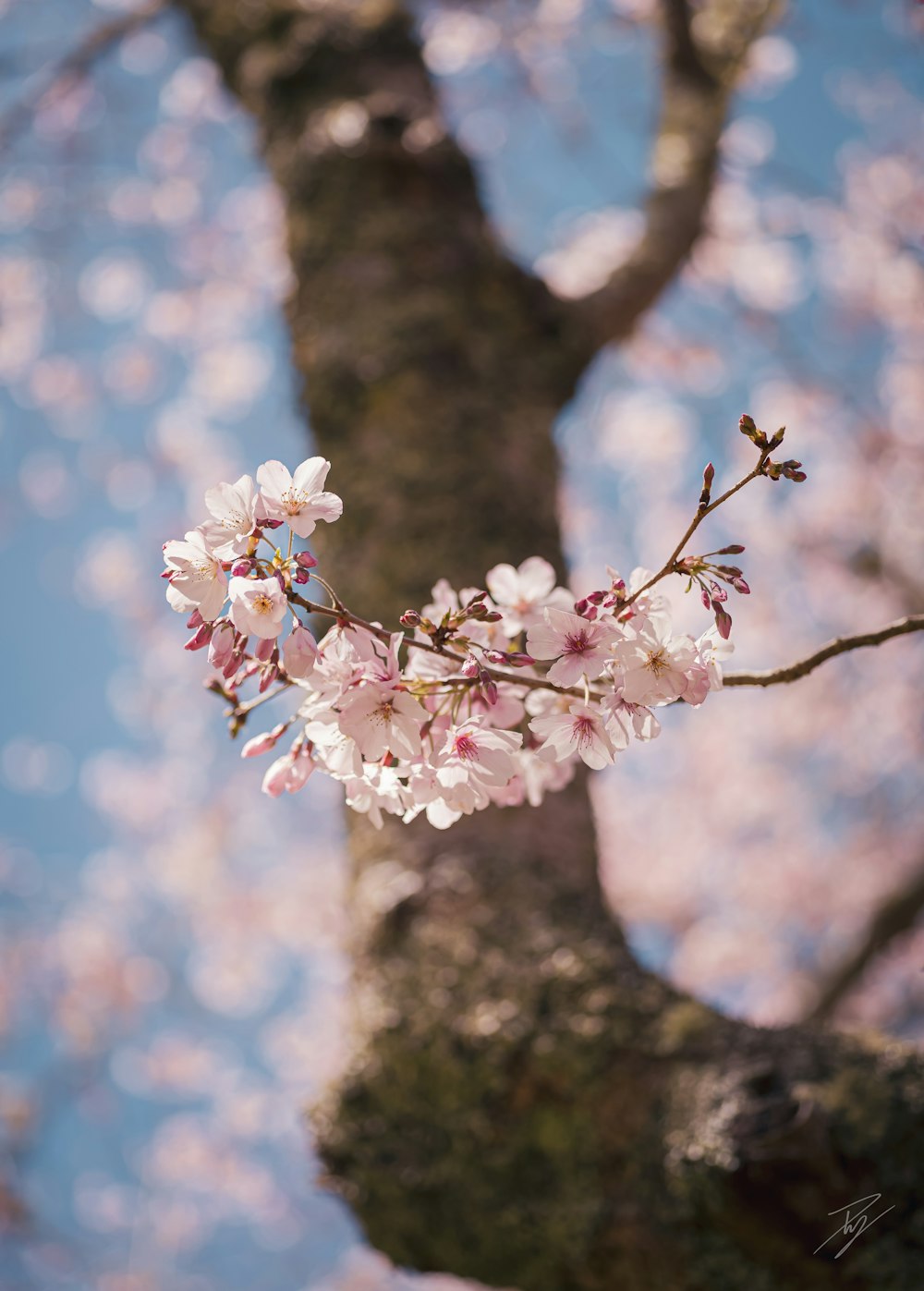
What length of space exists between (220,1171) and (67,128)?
9497 mm

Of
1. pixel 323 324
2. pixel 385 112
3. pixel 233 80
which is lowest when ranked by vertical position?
pixel 323 324

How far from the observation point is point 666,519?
8969mm

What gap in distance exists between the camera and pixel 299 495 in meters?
0.85

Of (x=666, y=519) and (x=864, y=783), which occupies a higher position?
(x=666, y=519)

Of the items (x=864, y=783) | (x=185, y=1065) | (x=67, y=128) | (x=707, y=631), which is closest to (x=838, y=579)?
(x=864, y=783)

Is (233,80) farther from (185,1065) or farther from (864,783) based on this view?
(185,1065)

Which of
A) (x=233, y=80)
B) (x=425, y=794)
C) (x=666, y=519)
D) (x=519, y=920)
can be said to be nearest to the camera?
(x=425, y=794)

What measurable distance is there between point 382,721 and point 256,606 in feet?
0.50

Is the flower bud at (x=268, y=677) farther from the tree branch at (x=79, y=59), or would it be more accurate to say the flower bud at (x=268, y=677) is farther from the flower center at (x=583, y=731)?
the tree branch at (x=79, y=59)

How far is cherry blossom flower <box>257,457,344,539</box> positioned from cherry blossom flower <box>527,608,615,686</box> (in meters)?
0.22

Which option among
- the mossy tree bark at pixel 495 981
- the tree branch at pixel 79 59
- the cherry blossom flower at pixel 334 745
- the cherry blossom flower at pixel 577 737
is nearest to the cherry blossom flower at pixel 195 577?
the cherry blossom flower at pixel 334 745

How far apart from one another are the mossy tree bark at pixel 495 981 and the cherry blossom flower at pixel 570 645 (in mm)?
720
